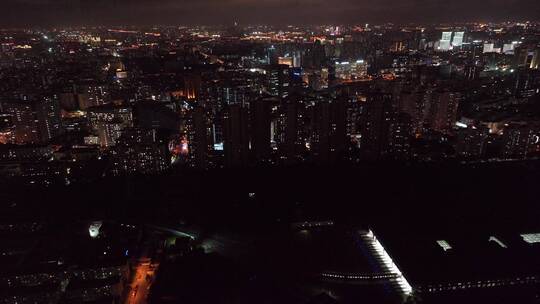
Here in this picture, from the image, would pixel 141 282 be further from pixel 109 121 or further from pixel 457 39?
pixel 457 39

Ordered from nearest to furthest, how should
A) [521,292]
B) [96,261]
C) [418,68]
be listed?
[521,292] < [96,261] < [418,68]

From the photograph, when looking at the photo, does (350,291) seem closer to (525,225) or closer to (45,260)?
(525,225)

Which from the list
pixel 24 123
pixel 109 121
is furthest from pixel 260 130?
pixel 24 123

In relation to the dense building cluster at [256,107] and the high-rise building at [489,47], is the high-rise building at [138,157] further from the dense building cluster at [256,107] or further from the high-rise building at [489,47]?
the high-rise building at [489,47]

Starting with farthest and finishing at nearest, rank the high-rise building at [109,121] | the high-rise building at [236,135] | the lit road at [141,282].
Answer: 1. the high-rise building at [109,121]
2. the high-rise building at [236,135]
3. the lit road at [141,282]

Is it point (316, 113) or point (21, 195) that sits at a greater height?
point (316, 113)

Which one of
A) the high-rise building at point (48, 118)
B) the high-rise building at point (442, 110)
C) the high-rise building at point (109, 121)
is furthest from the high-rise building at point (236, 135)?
the high-rise building at point (442, 110)

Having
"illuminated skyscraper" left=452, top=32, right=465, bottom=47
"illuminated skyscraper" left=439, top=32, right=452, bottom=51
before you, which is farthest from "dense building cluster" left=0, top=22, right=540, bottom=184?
"illuminated skyscraper" left=452, top=32, right=465, bottom=47

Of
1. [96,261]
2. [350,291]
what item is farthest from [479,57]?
[96,261]
